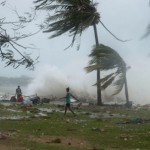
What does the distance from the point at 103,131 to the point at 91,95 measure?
3732 cm

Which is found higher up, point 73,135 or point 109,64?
point 109,64

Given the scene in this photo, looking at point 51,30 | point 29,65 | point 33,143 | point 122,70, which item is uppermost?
point 51,30

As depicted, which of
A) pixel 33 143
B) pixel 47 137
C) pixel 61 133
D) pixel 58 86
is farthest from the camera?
pixel 58 86

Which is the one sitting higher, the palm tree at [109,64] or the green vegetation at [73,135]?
the palm tree at [109,64]

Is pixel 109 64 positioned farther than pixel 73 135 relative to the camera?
Yes

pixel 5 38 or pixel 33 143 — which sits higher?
pixel 5 38

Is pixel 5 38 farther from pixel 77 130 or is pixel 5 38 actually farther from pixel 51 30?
pixel 51 30

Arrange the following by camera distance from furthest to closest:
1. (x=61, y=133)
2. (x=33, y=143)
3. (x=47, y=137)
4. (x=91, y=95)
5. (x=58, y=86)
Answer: (x=58, y=86) < (x=91, y=95) < (x=61, y=133) < (x=47, y=137) < (x=33, y=143)

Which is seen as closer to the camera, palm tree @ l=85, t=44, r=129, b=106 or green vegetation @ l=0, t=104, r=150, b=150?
green vegetation @ l=0, t=104, r=150, b=150

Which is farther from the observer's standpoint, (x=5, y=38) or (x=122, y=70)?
(x=122, y=70)

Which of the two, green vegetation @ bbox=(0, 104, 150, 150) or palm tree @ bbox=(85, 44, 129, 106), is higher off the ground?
palm tree @ bbox=(85, 44, 129, 106)

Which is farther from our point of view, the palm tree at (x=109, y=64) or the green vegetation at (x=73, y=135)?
the palm tree at (x=109, y=64)

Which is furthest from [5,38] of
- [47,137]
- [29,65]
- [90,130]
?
[90,130]

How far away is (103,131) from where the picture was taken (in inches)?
733
